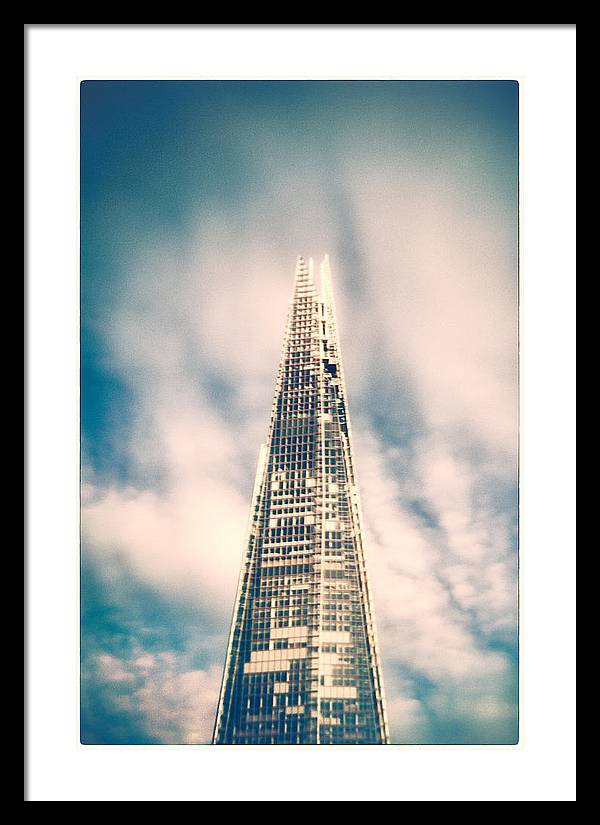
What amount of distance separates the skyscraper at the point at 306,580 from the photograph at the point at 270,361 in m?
0.11

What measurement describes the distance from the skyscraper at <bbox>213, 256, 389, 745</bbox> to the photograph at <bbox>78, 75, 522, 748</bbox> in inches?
4.3

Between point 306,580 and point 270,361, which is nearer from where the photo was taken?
point 270,361

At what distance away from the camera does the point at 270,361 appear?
686cm

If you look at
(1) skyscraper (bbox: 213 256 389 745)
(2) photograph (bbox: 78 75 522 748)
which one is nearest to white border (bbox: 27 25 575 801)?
(2) photograph (bbox: 78 75 522 748)

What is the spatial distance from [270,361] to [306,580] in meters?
2.33

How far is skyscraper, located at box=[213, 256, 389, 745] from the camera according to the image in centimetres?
682
